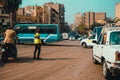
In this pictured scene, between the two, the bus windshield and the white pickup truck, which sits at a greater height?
the bus windshield

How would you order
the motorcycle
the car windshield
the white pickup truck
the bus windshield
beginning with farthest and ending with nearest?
the bus windshield
the motorcycle
the car windshield
the white pickup truck

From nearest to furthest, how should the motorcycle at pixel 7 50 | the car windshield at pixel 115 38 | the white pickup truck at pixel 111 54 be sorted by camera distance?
the white pickup truck at pixel 111 54 < the car windshield at pixel 115 38 < the motorcycle at pixel 7 50

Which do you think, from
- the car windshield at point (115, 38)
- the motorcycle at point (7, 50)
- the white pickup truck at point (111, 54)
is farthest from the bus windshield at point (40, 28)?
the car windshield at point (115, 38)

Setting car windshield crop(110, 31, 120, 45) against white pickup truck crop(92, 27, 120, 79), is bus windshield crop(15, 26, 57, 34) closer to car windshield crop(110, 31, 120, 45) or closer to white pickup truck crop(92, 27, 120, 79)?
white pickup truck crop(92, 27, 120, 79)

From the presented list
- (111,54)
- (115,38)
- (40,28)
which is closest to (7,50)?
(115,38)

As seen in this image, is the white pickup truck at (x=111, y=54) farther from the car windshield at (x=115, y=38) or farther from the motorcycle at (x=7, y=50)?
the motorcycle at (x=7, y=50)

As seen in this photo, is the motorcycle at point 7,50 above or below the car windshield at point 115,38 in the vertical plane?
below

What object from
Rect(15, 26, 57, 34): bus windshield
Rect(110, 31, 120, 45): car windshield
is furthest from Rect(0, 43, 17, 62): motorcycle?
Rect(15, 26, 57, 34): bus windshield

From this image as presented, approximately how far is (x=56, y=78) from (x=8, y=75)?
1.90m

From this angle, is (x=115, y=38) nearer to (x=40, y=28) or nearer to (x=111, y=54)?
(x=111, y=54)

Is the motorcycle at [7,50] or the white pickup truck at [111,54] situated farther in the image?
the motorcycle at [7,50]

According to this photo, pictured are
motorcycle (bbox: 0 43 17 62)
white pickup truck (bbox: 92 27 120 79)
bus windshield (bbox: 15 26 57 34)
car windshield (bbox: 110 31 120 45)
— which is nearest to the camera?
white pickup truck (bbox: 92 27 120 79)

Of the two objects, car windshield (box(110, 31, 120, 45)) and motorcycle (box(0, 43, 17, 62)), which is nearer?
car windshield (box(110, 31, 120, 45))

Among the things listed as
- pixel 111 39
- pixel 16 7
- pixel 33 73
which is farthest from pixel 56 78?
pixel 16 7
